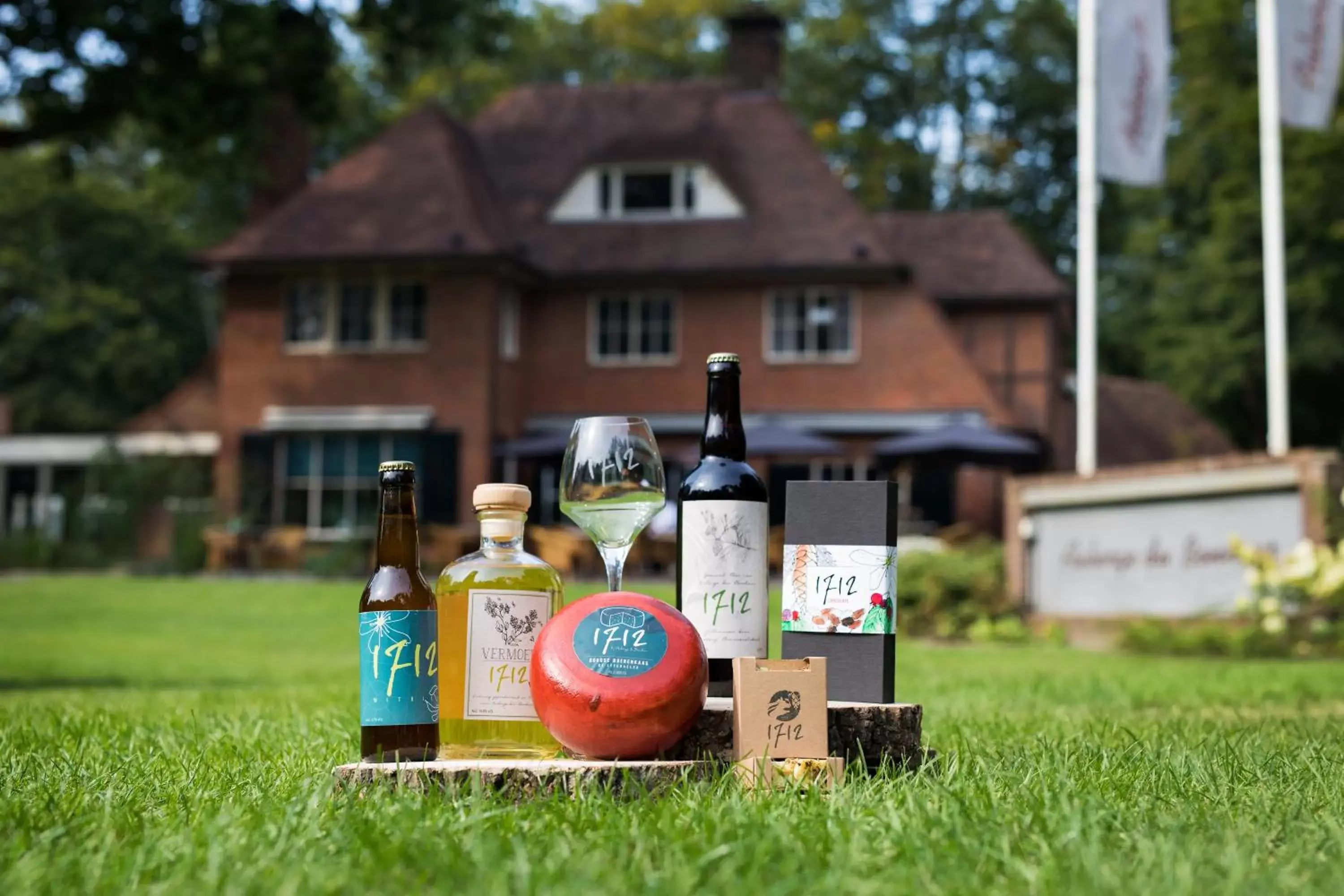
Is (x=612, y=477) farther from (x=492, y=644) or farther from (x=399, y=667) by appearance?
(x=399, y=667)

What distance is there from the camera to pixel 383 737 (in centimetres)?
385

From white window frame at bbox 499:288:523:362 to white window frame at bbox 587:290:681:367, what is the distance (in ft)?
3.98

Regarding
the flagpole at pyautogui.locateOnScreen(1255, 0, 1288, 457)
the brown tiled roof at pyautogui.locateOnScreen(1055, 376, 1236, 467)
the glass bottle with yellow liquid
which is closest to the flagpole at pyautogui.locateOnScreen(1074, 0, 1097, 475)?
the flagpole at pyautogui.locateOnScreen(1255, 0, 1288, 457)

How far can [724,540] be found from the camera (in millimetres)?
4133

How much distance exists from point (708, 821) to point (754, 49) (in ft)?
96.5

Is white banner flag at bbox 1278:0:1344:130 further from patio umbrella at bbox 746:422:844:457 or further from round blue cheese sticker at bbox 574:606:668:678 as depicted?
round blue cheese sticker at bbox 574:606:668:678

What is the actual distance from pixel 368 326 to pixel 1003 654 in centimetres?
1782

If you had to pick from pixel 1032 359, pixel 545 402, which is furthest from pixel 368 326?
pixel 1032 359

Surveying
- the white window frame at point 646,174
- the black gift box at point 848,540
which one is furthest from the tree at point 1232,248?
the black gift box at point 848,540

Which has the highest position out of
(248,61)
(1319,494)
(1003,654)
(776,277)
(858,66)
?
(858,66)

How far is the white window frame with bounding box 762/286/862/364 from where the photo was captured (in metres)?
28.0

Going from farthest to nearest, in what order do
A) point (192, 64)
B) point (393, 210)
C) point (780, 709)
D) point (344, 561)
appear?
1. point (393, 210)
2. point (344, 561)
3. point (192, 64)
4. point (780, 709)

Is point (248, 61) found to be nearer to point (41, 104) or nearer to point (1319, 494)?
point (41, 104)

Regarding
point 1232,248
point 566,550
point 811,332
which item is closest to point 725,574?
point 566,550
